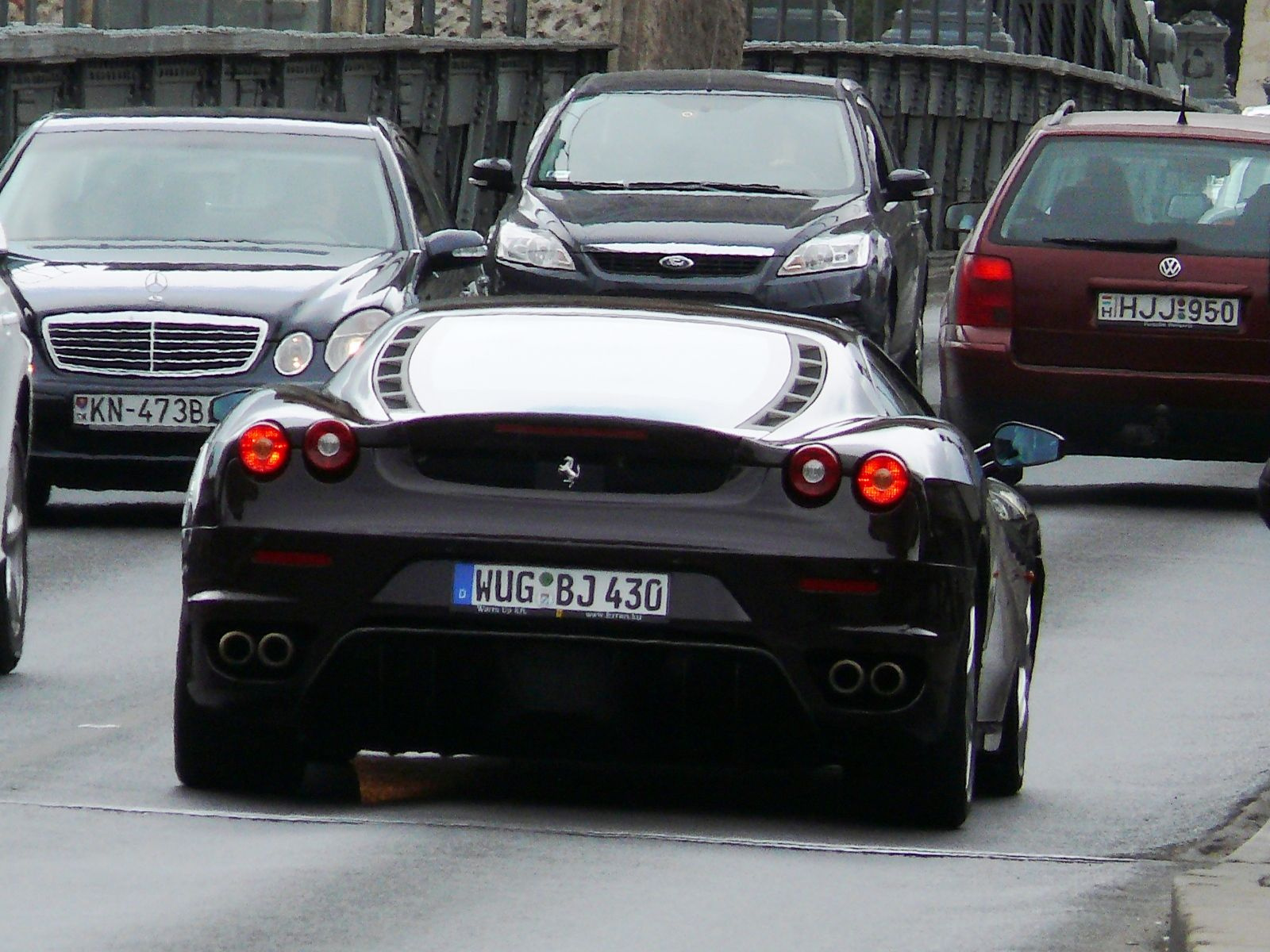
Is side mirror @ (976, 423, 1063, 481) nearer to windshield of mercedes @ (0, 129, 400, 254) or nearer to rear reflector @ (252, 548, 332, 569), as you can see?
rear reflector @ (252, 548, 332, 569)

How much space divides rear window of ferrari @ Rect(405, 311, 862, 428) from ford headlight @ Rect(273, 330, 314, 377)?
17.8ft

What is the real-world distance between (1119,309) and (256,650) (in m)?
8.04

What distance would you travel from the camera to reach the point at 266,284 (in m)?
14.2

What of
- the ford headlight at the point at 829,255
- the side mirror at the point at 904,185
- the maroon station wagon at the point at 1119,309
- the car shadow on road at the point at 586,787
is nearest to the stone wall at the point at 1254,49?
the side mirror at the point at 904,185

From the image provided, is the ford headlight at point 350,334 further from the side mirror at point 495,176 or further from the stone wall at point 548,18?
the stone wall at point 548,18

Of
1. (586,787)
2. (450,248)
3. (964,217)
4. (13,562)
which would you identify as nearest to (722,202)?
(964,217)

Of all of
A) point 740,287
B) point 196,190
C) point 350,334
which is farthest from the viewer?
point 740,287

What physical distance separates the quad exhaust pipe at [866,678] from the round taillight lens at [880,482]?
325mm

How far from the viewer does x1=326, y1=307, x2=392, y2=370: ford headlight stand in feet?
46.0

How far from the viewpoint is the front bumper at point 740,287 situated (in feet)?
53.2

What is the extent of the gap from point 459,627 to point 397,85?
19309 millimetres

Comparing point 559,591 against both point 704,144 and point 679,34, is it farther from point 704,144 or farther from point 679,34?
point 679,34

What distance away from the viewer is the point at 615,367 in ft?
26.6

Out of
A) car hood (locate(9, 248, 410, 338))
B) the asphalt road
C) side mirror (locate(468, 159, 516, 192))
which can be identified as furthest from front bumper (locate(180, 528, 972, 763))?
side mirror (locate(468, 159, 516, 192))
